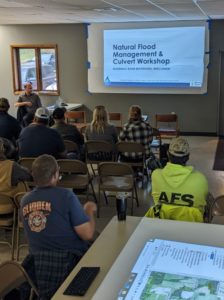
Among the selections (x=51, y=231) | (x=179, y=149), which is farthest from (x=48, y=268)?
(x=179, y=149)

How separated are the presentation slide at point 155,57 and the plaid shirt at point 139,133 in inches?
151

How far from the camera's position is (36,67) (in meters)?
10.6

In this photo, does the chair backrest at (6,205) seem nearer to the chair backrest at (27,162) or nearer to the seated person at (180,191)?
the chair backrest at (27,162)

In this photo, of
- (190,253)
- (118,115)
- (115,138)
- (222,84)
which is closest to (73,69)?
(118,115)

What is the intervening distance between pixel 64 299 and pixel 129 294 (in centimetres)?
32

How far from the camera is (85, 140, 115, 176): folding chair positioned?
5637mm

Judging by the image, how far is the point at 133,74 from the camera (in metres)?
9.77

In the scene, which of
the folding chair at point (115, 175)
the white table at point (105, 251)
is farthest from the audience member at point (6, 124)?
the white table at point (105, 251)

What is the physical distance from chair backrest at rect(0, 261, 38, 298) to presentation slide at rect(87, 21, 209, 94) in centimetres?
781

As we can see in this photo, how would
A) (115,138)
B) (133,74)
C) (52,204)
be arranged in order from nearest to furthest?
(52,204), (115,138), (133,74)

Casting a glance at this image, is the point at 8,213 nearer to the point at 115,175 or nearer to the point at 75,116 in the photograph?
the point at 115,175

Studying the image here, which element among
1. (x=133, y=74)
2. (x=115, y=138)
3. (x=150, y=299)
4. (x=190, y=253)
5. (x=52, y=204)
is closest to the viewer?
(x=150, y=299)

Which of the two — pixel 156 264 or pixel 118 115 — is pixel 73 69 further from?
pixel 156 264

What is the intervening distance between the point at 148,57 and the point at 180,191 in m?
7.05
